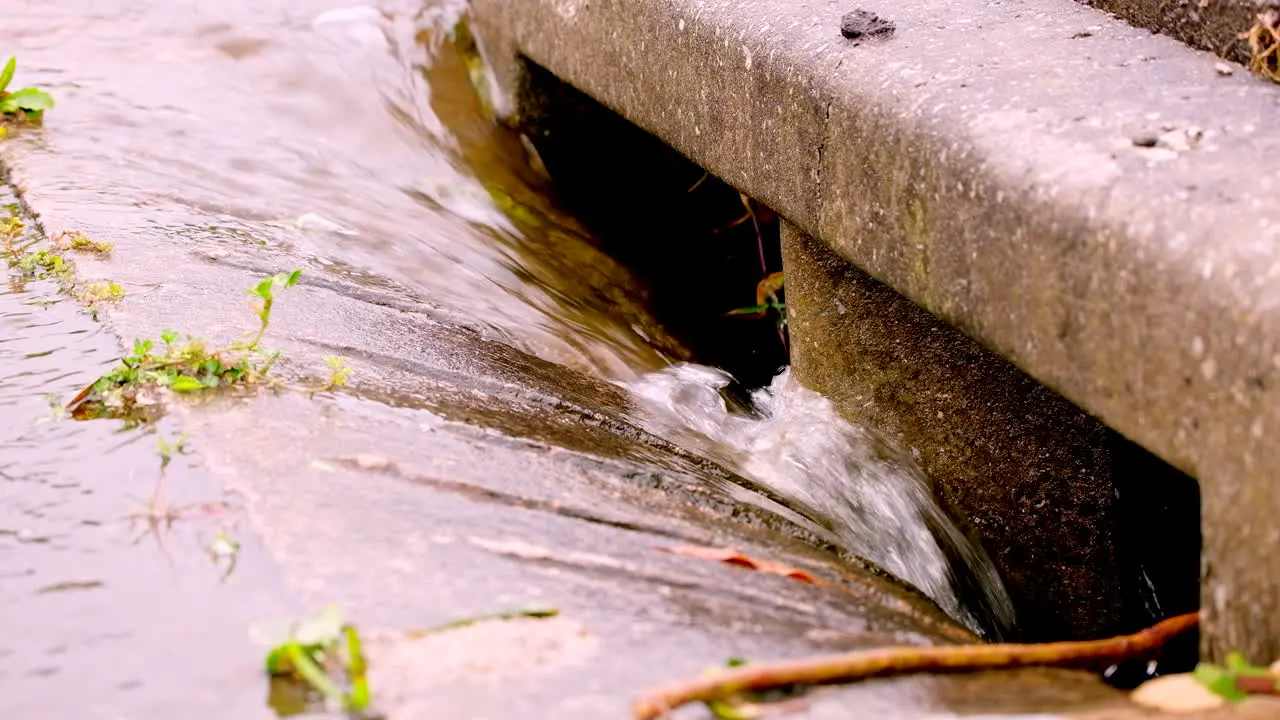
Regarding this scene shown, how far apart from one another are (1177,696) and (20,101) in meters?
3.61

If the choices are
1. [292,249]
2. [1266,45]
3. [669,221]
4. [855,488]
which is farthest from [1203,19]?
[669,221]

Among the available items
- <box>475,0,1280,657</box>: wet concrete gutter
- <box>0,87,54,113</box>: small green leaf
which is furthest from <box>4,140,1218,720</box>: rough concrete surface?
<box>0,87,54,113</box>: small green leaf

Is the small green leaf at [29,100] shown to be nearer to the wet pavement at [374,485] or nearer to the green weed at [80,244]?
the wet pavement at [374,485]

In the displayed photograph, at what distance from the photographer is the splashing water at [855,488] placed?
9.36ft

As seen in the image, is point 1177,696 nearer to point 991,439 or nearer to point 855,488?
point 991,439

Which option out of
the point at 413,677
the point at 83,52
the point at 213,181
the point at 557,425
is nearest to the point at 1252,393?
the point at 413,677

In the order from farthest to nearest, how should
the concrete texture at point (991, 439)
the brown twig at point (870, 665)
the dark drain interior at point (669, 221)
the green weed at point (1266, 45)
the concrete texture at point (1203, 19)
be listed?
the dark drain interior at point (669, 221)
the concrete texture at point (991, 439)
the concrete texture at point (1203, 19)
the green weed at point (1266, 45)
the brown twig at point (870, 665)

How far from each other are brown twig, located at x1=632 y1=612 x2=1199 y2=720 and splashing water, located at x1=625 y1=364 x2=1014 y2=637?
83 cm

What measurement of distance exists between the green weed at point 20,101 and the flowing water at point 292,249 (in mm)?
78

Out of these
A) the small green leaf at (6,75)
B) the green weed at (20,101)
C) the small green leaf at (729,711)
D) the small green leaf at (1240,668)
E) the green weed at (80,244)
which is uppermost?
the small green leaf at (6,75)

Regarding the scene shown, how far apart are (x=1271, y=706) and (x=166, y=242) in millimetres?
2574

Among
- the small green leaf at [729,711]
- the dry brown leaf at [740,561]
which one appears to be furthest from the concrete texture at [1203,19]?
the small green leaf at [729,711]

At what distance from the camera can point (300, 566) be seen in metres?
1.71

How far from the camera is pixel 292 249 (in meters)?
3.31
